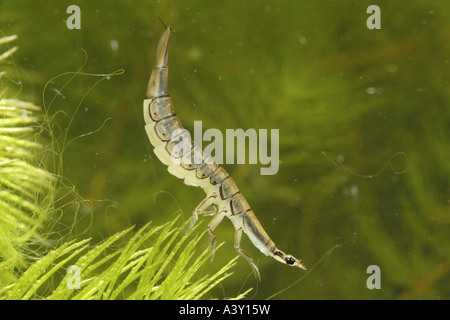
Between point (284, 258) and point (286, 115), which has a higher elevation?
point (286, 115)

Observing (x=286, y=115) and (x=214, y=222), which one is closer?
(x=214, y=222)

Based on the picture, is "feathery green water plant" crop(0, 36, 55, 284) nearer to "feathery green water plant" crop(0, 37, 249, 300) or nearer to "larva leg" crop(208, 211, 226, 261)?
"feathery green water plant" crop(0, 37, 249, 300)

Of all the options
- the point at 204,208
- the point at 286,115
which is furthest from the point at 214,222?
the point at 286,115

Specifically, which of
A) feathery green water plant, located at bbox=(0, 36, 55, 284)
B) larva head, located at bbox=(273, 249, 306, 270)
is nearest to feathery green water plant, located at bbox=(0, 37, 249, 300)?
feathery green water plant, located at bbox=(0, 36, 55, 284)

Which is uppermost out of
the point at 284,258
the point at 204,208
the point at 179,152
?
the point at 179,152

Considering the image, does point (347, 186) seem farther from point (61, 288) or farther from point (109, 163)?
point (61, 288)

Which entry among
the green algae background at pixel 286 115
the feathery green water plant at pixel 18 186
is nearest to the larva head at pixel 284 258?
the green algae background at pixel 286 115

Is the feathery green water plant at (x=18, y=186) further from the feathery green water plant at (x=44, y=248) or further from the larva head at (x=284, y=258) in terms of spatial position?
the larva head at (x=284, y=258)

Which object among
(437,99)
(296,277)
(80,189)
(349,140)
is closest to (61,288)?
(80,189)

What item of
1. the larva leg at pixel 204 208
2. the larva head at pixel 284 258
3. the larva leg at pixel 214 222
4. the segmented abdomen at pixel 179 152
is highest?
the segmented abdomen at pixel 179 152

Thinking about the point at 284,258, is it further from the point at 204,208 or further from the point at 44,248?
the point at 44,248
